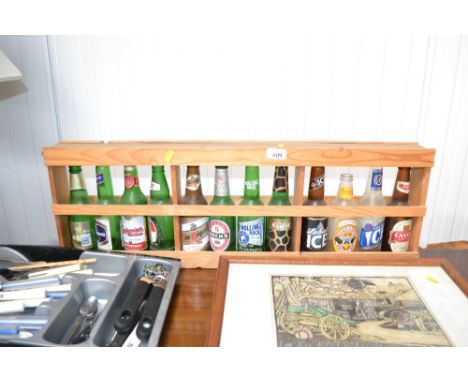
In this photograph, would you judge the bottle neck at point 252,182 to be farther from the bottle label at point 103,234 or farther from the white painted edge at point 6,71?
the white painted edge at point 6,71

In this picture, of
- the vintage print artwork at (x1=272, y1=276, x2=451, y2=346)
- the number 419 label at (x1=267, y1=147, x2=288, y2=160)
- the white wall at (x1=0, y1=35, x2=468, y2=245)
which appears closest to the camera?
the vintage print artwork at (x1=272, y1=276, x2=451, y2=346)

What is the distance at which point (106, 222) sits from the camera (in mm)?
868

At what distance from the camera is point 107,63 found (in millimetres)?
1136

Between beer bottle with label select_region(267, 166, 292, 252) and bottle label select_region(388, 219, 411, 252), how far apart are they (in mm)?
238

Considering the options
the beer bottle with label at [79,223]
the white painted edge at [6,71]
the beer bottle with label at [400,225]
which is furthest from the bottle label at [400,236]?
the white painted edge at [6,71]

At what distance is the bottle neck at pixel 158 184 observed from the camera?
863 millimetres

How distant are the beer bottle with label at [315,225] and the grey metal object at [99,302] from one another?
0.99 feet

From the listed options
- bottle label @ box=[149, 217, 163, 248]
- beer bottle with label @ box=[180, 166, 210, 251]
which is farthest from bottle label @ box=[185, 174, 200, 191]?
bottle label @ box=[149, 217, 163, 248]

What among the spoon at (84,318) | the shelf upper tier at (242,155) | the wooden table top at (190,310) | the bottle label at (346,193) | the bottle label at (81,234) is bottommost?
the wooden table top at (190,310)

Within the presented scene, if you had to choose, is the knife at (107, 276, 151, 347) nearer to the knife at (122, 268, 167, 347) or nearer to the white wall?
the knife at (122, 268, 167, 347)

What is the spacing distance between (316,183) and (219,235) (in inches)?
10.2

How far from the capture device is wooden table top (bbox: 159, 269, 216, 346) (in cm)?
64

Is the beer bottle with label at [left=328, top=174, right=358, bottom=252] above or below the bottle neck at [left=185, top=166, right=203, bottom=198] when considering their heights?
below
